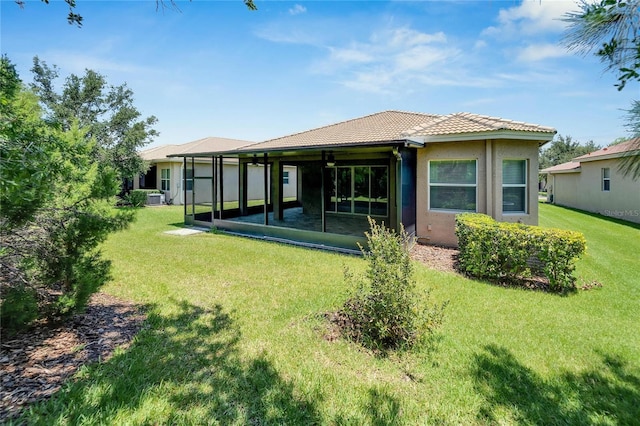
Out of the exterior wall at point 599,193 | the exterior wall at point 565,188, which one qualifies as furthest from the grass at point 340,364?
the exterior wall at point 565,188

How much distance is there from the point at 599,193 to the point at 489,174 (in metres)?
15.6

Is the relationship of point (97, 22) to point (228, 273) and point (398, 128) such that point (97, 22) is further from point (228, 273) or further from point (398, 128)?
point (398, 128)

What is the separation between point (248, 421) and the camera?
266 cm

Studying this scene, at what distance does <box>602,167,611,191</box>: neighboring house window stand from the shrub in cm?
2111

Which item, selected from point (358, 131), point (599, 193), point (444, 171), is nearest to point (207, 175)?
point (358, 131)

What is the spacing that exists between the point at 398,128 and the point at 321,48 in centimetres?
398

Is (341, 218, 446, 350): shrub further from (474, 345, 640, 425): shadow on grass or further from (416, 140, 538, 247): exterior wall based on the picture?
(416, 140, 538, 247): exterior wall

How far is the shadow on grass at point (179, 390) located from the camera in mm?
2689

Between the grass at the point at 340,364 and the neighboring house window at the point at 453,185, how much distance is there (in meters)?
4.19

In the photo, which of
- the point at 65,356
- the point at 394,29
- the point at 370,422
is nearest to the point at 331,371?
the point at 370,422

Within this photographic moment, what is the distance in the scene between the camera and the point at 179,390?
305cm

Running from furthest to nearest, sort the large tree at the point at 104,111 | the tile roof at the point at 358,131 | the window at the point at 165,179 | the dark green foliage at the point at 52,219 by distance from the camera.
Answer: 1. the window at the point at 165,179
2. the large tree at the point at 104,111
3. the tile roof at the point at 358,131
4. the dark green foliage at the point at 52,219

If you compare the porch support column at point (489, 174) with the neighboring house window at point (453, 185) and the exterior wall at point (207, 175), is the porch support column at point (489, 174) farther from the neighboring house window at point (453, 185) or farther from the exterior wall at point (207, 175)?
the exterior wall at point (207, 175)

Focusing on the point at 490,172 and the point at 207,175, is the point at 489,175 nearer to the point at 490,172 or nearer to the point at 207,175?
the point at 490,172
